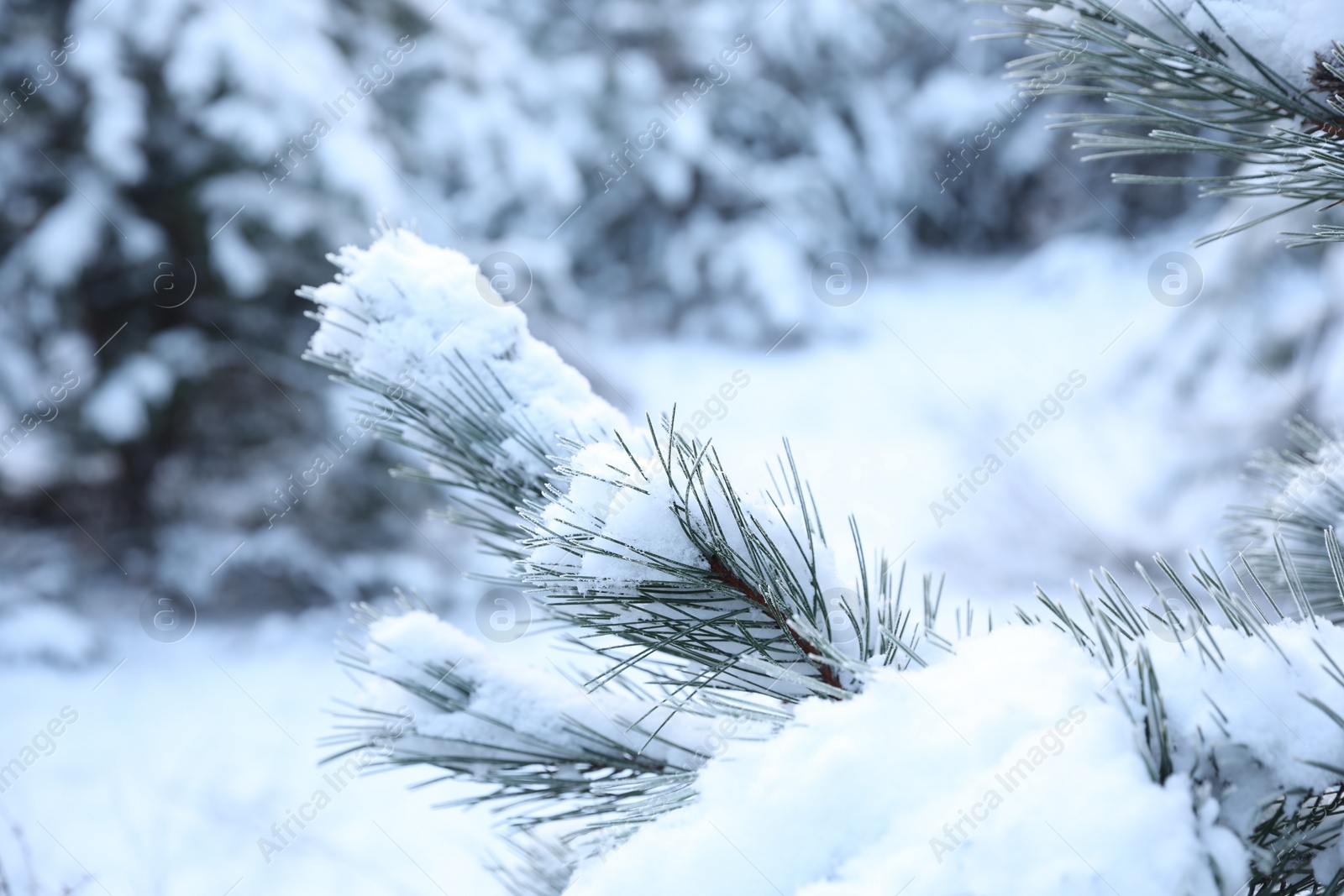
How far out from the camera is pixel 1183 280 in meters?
4.16

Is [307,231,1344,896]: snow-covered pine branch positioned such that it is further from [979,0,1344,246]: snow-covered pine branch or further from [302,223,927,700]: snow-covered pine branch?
[979,0,1344,246]: snow-covered pine branch

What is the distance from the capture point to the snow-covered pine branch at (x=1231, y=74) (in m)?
0.56

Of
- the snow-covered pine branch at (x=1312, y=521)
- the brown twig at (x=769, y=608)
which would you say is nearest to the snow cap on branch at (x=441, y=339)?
the brown twig at (x=769, y=608)

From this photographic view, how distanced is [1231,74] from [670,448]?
48 cm

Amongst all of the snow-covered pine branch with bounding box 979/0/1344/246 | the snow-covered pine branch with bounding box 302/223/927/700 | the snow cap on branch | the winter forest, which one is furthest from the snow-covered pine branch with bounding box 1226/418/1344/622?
the snow cap on branch

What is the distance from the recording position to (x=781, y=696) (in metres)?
0.59

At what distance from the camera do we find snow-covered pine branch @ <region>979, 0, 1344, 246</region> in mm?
564

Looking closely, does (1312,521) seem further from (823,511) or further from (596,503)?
(823,511)

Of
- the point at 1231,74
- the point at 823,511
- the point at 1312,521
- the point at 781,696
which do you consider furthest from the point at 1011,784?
the point at 823,511

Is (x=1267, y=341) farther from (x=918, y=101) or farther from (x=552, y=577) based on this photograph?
(x=918, y=101)

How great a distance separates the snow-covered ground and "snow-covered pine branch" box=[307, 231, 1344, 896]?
0.78m

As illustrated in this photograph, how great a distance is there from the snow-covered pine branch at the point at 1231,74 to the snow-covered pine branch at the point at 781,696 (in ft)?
0.87

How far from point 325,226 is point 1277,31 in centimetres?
297

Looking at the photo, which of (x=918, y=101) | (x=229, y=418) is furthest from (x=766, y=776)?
(x=918, y=101)
